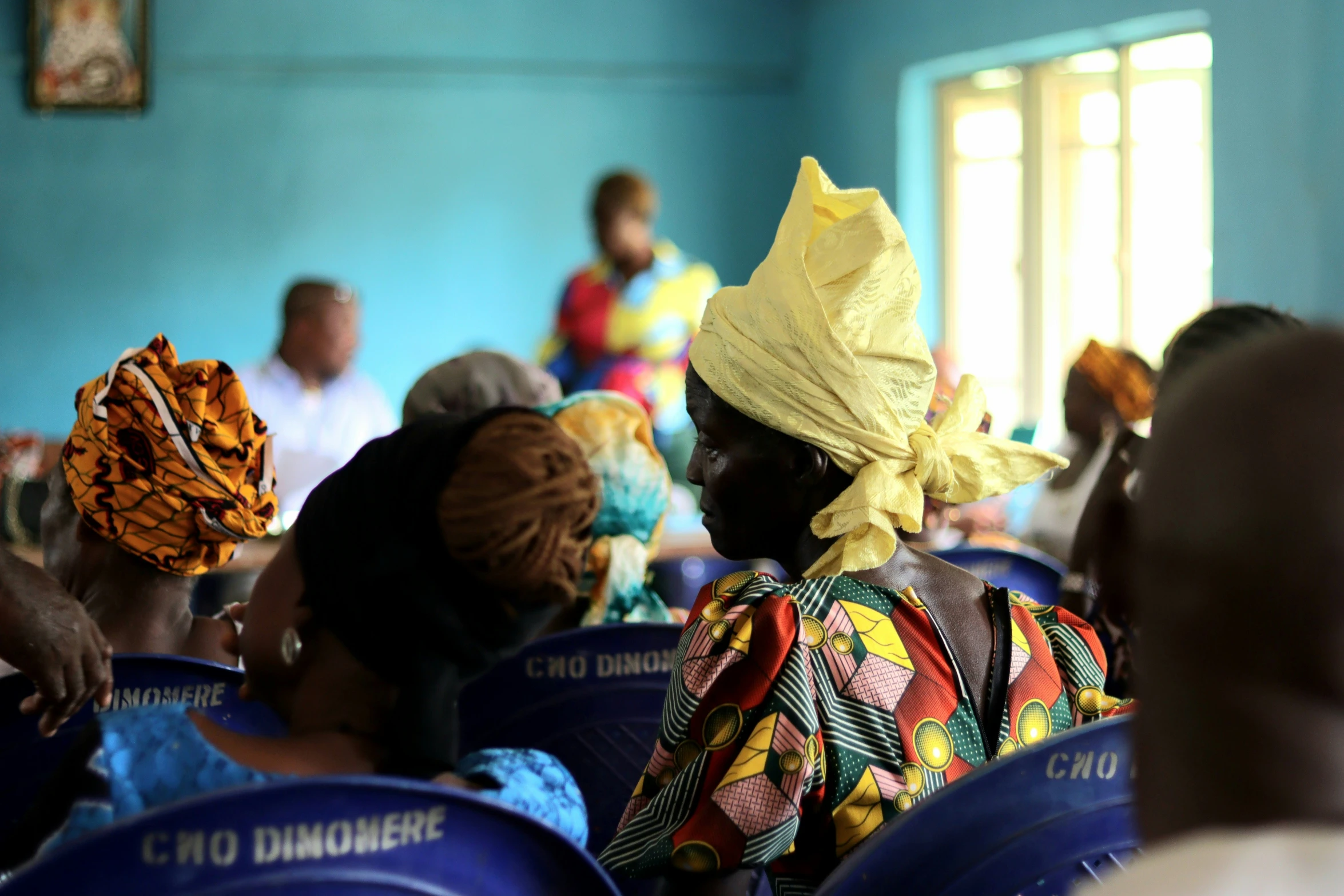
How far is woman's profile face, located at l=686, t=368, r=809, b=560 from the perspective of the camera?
137 centimetres

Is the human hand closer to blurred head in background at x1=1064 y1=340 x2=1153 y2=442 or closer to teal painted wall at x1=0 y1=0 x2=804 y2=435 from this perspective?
blurred head in background at x1=1064 y1=340 x2=1153 y2=442

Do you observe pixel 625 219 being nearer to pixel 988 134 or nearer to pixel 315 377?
pixel 315 377

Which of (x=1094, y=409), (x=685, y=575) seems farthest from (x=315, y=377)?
(x=1094, y=409)

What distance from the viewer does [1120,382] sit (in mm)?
3562

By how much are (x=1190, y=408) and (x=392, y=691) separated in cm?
73

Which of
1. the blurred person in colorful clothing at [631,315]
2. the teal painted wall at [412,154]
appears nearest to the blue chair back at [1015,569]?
the blurred person in colorful clothing at [631,315]

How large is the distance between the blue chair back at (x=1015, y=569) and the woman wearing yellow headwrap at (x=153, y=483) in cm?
121

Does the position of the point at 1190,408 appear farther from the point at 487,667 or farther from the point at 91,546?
the point at 91,546

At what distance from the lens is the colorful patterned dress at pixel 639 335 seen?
5.41 m

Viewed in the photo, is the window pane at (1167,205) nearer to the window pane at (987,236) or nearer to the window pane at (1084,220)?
the window pane at (1084,220)

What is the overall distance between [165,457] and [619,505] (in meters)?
0.77

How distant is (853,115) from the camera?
7.69 m

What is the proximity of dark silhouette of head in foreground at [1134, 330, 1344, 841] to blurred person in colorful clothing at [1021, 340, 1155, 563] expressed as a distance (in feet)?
10.2

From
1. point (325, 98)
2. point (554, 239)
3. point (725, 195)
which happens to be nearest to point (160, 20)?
point (325, 98)
